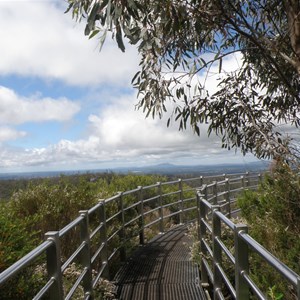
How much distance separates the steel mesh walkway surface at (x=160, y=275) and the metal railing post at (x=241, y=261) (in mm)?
2493

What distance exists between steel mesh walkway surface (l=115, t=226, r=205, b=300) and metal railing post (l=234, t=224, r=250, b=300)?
249 centimetres

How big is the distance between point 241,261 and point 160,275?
11.7 feet

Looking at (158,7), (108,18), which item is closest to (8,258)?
(108,18)

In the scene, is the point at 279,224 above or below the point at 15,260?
below

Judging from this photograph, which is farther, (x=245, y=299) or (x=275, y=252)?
(x=275, y=252)

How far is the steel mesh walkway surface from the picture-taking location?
5230mm

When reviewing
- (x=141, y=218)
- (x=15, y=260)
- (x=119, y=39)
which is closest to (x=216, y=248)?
(x=15, y=260)

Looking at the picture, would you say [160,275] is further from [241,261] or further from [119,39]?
[241,261]

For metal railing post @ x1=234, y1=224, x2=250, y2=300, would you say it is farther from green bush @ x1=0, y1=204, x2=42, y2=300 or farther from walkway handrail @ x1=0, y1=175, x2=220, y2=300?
green bush @ x1=0, y1=204, x2=42, y2=300

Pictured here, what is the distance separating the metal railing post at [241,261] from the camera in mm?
2629

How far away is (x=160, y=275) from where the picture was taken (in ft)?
19.7

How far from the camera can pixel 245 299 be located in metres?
2.74

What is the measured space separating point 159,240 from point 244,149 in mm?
2799

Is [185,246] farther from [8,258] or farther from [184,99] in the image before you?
[8,258]
